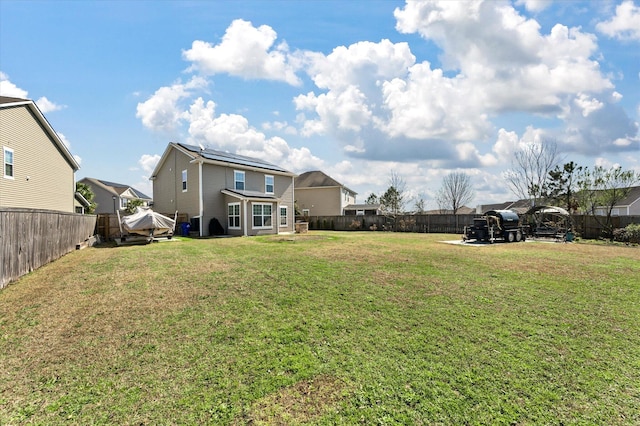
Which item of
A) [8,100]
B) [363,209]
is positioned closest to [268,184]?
[8,100]

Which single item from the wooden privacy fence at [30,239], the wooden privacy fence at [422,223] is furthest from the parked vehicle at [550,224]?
the wooden privacy fence at [30,239]

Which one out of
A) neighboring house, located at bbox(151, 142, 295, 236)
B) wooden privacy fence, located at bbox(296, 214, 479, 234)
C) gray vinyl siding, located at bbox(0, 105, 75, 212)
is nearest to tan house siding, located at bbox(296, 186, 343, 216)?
wooden privacy fence, located at bbox(296, 214, 479, 234)

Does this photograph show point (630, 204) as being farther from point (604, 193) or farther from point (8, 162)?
point (8, 162)

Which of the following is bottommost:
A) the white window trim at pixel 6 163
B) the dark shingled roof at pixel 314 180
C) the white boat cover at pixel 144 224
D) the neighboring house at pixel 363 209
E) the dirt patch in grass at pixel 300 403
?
the dirt patch in grass at pixel 300 403

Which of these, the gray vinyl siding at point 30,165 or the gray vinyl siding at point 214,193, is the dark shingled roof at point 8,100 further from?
the gray vinyl siding at point 214,193

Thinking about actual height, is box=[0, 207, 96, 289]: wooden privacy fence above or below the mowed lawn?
above

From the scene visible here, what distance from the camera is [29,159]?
15.1m

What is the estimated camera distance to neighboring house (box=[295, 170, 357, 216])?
38875 mm

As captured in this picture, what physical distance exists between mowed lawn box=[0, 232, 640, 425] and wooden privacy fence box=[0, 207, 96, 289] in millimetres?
671

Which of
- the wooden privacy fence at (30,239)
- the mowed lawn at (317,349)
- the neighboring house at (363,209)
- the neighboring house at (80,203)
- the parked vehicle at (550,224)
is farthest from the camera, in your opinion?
the neighboring house at (363,209)

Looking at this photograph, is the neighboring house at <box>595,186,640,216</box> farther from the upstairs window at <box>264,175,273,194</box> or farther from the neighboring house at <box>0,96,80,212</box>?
the neighboring house at <box>0,96,80,212</box>

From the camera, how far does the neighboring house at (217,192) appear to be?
2109 centimetres

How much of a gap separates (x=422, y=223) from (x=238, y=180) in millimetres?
16421

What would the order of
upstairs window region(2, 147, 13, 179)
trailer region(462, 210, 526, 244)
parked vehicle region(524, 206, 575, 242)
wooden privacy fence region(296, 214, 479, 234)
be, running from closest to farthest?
upstairs window region(2, 147, 13, 179) < trailer region(462, 210, 526, 244) < parked vehicle region(524, 206, 575, 242) < wooden privacy fence region(296, 214, 479, 234)
